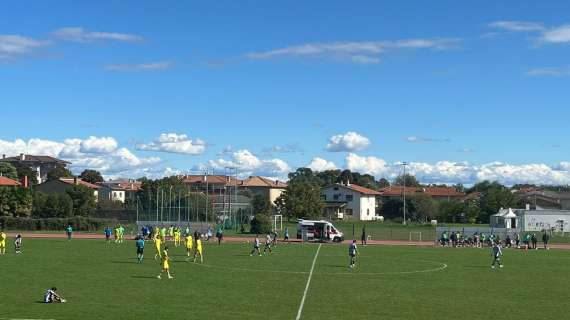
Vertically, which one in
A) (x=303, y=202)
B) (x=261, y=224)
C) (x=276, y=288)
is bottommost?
(x=276, y=288)

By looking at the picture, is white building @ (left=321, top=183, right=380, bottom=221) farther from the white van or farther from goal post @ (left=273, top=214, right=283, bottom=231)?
the white van

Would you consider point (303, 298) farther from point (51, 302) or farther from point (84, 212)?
point (84, 212)

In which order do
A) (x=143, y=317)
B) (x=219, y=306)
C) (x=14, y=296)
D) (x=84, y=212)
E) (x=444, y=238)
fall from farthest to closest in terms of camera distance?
(x=84, y=212) → (x=444, y=238) → (x=14, y=296) → (x=219, y=306) → (x=143, y=317)

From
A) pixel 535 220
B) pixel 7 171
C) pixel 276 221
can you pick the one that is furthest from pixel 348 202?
pixel 7 171

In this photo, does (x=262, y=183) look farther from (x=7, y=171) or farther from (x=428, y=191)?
(x=7, y=171)

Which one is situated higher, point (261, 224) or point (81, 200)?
point (81, 200)

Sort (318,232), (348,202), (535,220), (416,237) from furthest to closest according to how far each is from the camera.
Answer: (348,202) → (535,220) → (416,237) → (318,232)

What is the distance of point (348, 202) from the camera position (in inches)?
6043

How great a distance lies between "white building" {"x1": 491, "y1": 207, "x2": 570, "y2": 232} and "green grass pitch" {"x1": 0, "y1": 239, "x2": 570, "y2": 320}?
175ft

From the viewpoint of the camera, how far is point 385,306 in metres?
24.7

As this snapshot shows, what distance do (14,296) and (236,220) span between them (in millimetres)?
71974

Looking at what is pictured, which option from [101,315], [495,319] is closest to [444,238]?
[495,319]

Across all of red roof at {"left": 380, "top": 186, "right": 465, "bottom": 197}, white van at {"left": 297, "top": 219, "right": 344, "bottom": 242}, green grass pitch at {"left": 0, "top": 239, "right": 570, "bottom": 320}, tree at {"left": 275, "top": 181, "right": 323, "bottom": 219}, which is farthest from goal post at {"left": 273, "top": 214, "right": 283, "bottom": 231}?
red roof at {"left": 380, "top": 186, "right": 465, "bottom": 197}

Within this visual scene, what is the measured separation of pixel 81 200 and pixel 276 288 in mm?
88919
